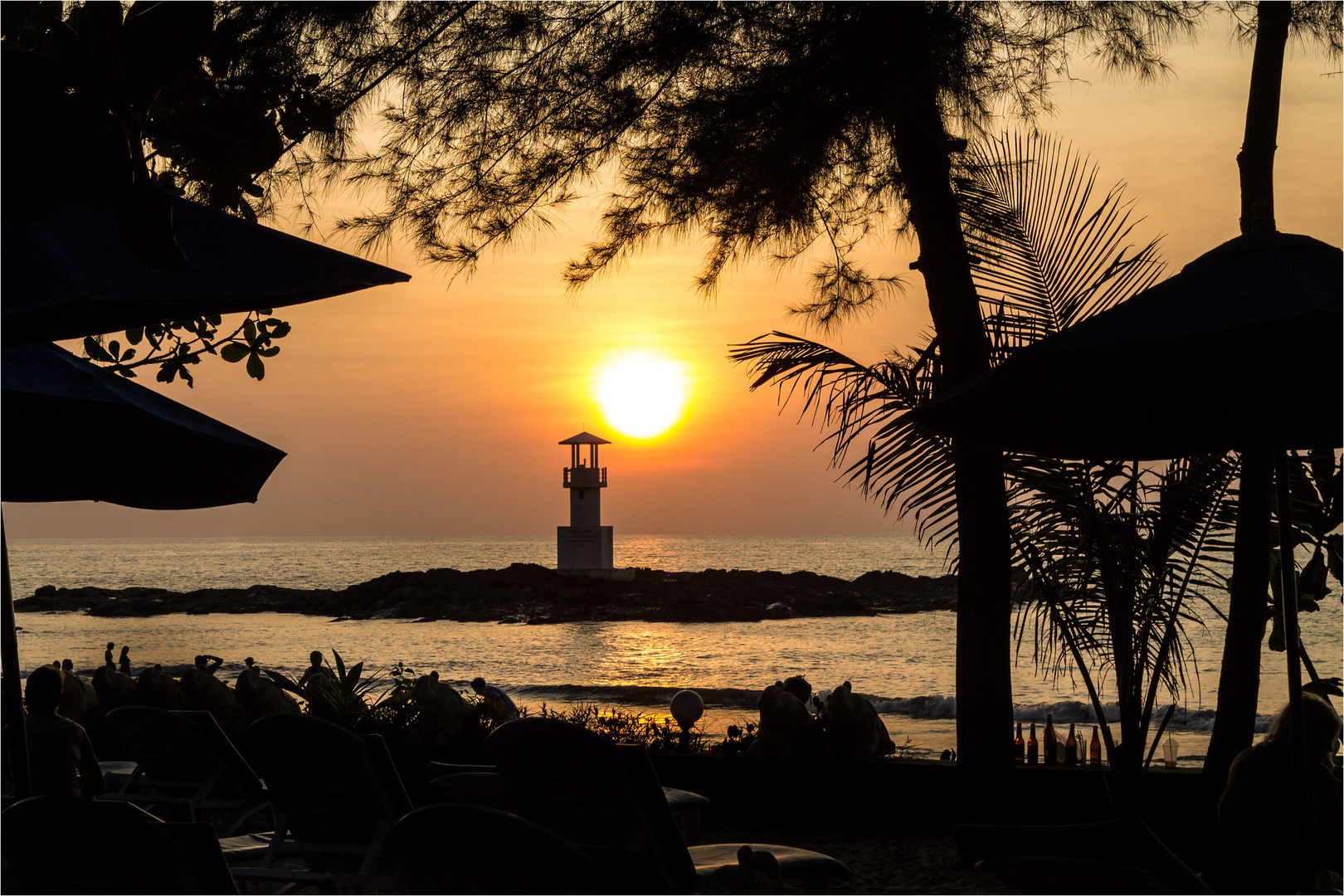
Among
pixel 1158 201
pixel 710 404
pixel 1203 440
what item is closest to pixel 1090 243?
pixel 1158 201

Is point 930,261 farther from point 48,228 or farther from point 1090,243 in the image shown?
point 48,228

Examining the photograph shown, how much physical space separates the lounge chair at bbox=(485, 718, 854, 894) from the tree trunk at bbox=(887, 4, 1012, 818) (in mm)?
2318

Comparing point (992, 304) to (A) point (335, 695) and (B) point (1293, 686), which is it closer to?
(B) point (1293, 686)

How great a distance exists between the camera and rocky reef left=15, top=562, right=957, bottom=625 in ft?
145

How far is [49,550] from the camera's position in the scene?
107438 mm

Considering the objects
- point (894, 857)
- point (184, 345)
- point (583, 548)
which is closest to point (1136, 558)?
point (894, 857)

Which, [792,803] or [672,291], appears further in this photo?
[672,291]

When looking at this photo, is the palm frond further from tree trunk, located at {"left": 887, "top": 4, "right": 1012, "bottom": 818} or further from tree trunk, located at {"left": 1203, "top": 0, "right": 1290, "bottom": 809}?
tree trunk, located at {"left": 1203, "top": 0, "right": 1290, "bottom": 809}

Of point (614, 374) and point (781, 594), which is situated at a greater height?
point (614, 374)

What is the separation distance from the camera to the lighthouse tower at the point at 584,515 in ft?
133

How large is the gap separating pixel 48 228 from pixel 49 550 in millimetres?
123855

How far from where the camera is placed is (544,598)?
4741 cm

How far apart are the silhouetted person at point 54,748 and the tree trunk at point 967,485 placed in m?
3.82

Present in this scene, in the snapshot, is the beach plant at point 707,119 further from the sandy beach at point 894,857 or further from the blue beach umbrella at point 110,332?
the blue beach umbrella at point 110,332
